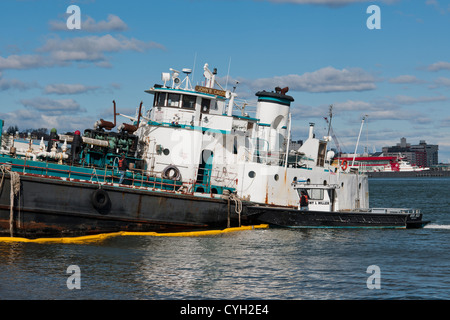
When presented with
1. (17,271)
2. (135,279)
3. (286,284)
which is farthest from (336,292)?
(17,271)

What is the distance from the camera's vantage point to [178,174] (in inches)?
953

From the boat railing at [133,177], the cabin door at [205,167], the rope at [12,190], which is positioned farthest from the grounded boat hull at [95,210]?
the cabin door at [205,167]

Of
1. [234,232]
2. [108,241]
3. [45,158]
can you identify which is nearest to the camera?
[108,241]

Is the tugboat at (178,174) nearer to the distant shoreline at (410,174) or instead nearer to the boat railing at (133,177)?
the boat railing at (133,177)

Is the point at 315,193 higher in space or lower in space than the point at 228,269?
higher

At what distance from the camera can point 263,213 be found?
2508 centimetres

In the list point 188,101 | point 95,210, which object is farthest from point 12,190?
point 188,101

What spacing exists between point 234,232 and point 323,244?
406cm

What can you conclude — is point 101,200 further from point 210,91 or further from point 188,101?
point 210,91

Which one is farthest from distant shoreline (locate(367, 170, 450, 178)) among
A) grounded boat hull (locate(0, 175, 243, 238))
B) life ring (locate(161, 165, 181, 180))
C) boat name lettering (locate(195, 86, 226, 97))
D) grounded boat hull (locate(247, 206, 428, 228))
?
grounded boat hull (locate(0, 175, 243, 238))

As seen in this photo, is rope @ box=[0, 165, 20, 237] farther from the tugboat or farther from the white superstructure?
the white superstructure

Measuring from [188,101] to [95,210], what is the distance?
7734mm
